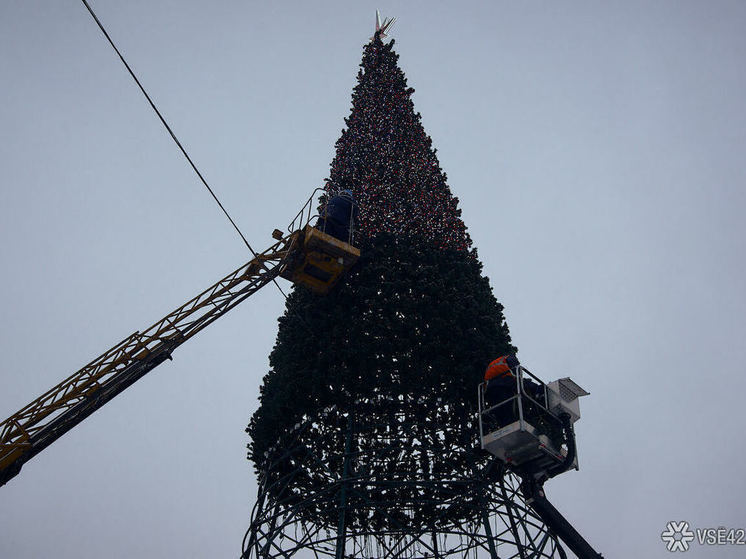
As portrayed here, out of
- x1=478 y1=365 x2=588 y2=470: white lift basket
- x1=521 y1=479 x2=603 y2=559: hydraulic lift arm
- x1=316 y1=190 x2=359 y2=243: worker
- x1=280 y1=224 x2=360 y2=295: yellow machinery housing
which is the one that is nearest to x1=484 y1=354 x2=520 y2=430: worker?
x1=478 y1=365 x2=588 y2=470: white lift basket

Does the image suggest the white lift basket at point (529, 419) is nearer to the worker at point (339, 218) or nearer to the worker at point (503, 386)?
the worker at point (503, 386)

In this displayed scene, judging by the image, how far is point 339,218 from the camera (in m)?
15.9

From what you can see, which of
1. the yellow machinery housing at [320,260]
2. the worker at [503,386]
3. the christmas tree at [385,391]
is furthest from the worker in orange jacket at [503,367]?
the yellow machinery housing at [320,260]

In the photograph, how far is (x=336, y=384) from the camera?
13438 millimetres

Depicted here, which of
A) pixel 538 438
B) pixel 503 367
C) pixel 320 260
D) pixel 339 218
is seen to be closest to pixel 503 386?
pixel 503 367

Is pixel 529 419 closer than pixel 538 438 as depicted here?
No

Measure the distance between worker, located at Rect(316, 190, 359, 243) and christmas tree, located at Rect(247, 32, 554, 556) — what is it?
1.36 ft

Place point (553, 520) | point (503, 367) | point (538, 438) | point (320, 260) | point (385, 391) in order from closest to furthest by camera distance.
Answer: point (538, 438) < point (553, 520) < point (503, 367) < point (385, 391) < point (320, 260)

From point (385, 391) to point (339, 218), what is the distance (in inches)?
186

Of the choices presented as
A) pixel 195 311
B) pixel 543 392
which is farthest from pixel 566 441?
pixel 195 311

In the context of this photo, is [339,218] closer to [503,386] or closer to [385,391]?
[385,391]

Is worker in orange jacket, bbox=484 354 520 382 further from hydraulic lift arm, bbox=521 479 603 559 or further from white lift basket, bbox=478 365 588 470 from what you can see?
hydraulic lift arm, bbox=521 479 603 559

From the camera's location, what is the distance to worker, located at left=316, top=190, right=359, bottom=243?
15.8 meters

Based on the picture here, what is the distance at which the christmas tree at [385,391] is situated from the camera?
43.4ft
